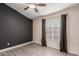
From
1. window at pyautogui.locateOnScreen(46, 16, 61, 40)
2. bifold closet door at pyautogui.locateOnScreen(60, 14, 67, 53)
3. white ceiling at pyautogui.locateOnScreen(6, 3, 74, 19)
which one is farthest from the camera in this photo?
bifold closet door at pyautogui.locateOnScreen(60, 14, 67, 53)

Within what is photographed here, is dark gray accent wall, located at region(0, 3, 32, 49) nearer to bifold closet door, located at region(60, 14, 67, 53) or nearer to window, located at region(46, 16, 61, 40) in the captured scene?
window, located at region(46, 16, 61, 40)

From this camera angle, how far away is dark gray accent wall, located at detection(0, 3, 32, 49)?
3945 millimetres

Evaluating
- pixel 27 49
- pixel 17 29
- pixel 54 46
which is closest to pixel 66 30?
pixel 54 46

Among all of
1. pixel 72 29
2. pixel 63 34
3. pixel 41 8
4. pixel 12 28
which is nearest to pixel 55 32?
pixel 63 34

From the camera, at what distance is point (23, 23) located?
13.4 feet

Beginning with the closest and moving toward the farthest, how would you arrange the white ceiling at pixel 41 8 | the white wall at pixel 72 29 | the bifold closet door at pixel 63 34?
1. the white ceiling at pixel 41 8
2. the white wall at pixel 72 29
3. the bifold closet door at pixel 63 34

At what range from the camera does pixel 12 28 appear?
164 inches

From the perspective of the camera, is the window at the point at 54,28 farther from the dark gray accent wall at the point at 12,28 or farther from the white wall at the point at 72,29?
the dark gray accent wall at the point at 12,28

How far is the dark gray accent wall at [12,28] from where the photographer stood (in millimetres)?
3945

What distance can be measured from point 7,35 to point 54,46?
210 centimetres

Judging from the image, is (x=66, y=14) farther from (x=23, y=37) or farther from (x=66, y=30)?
(x=23, y=37)

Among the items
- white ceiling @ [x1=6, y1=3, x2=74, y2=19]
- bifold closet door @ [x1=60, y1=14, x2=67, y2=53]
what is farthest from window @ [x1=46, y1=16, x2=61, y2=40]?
white ceiling @ [x1=6, y1=3, x2=74, y2=19]

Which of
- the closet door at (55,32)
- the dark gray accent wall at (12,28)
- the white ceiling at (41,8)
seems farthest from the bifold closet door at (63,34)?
the dark gray accent wall at (12,28)

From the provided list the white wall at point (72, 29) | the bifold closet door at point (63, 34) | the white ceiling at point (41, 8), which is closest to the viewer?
the white ceiling at point (41, 8)
